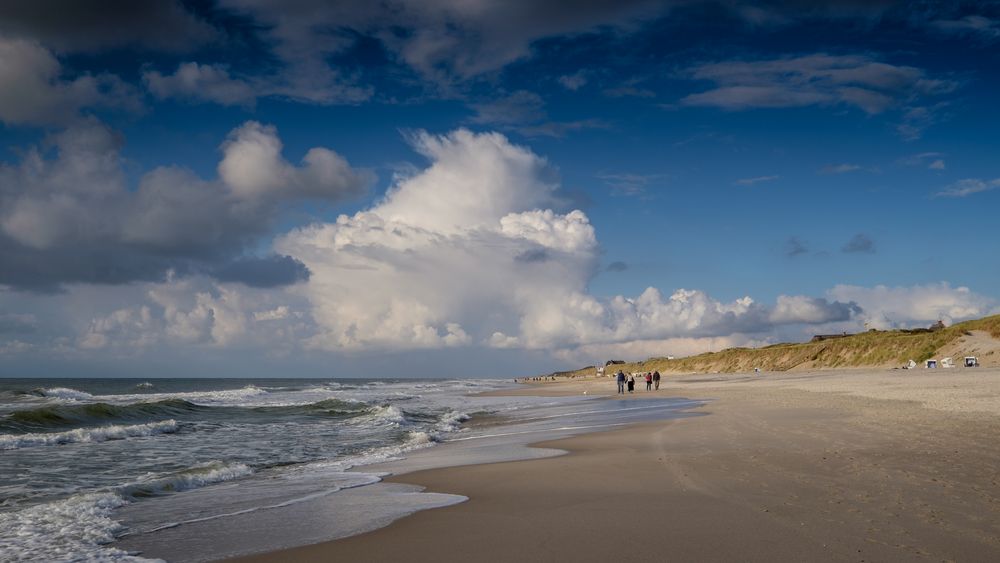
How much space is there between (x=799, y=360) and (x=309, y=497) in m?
77.8

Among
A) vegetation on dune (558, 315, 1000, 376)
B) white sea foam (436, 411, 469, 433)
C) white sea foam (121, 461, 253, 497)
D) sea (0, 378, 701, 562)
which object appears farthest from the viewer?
vegetation on dune (558, 315, 1000, 376)

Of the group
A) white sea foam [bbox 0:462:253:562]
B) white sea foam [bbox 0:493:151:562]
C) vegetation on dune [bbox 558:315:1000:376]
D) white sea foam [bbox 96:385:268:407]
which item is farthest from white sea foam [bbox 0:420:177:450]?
vegetation on dune [bbox 558:315:1000:376]

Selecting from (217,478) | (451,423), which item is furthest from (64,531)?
(451,423)

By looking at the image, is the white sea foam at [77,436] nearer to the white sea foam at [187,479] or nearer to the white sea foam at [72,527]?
the white sea foam at [187,479]

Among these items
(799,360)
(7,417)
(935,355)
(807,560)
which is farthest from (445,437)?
(799,360)

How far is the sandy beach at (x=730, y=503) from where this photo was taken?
20.6 ft

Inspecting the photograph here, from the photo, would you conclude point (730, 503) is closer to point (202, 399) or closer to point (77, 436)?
point (77, 436)

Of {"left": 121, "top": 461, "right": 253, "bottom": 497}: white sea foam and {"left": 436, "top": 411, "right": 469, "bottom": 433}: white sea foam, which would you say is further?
{"left": 436, "top": 411, "right": 469, "bottom": 433}: white sea foam

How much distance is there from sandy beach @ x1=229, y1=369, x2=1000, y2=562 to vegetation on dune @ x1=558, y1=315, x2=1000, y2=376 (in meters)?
50.2

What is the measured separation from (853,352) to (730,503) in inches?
2736

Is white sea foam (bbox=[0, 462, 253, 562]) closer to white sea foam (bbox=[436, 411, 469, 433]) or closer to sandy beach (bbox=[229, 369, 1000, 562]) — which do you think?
sandy beach (bbox=[229, 369, 1000, 562])

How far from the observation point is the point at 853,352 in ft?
221

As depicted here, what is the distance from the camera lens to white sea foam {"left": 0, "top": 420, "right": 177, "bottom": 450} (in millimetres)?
21359

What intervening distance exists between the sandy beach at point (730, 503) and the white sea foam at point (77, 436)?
16931mm
